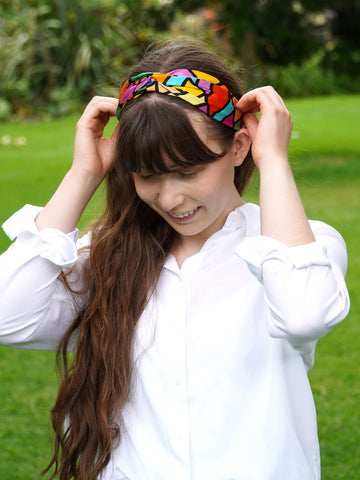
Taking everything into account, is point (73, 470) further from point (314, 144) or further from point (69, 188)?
point (314, 144)

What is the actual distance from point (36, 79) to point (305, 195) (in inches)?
389

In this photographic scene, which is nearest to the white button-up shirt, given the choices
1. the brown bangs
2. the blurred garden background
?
the brown bangs

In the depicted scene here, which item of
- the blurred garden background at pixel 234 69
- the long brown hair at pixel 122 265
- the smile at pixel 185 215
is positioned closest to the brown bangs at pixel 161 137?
the long brown hair at pixel 122 265

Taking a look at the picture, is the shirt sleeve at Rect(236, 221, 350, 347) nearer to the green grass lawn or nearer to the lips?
the lips

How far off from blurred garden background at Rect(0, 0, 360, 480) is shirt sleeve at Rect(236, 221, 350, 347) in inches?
22.7

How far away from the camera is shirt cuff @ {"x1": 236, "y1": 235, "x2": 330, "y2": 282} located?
193 cm

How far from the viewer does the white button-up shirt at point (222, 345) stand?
194 centimetres

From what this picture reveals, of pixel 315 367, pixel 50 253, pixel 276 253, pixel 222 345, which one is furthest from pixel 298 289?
pixel 315 367

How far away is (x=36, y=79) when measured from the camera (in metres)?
18.0

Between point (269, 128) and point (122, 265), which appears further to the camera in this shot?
point (122, 265)

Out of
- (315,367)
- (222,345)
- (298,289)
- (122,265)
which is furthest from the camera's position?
(315,367)

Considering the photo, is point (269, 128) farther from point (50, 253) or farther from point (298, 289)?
point (50, 253)

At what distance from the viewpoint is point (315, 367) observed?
4.96 m

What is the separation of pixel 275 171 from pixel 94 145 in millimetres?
520
